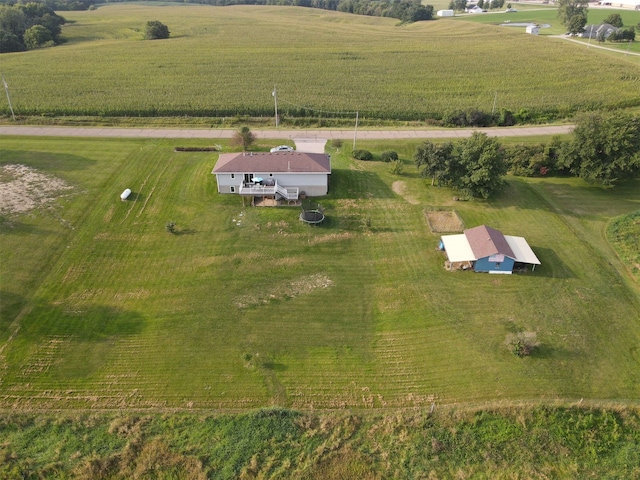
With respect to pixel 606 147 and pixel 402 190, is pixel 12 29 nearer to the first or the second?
pixel 402 190

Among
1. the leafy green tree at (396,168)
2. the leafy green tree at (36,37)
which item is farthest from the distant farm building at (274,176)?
the leafy green tree at (36,37)

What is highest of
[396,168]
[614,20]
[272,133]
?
[614,20]

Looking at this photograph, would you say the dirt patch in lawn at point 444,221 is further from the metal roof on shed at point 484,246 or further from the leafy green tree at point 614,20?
the leafy green tree at point 614,20

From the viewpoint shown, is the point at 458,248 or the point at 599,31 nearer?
the point at 458,248

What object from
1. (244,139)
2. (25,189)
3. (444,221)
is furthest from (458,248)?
(25,189)

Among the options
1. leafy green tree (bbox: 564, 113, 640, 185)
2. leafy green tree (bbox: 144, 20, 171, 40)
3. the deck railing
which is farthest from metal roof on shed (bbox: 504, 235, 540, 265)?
leafy green tree (bbox: 144, 20, 171, 40)

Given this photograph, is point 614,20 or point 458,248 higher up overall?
point 614,20

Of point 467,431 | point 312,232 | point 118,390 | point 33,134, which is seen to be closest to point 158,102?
point 33,134

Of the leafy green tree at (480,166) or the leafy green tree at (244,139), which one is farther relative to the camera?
the leafy green tree at (244,139)
